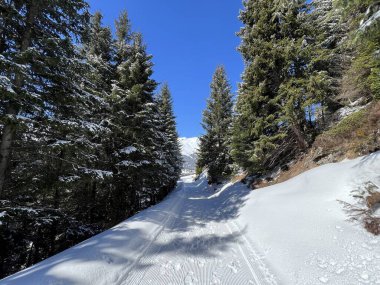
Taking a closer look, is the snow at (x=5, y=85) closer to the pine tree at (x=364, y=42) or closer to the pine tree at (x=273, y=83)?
the pine tree at (x=364, y=42)

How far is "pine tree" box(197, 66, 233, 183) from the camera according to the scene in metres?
26.1

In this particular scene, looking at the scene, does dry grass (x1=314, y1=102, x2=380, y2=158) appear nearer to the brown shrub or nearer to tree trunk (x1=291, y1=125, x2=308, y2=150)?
tree trunk (x1=291, y1=125, x2=308, y2=150)

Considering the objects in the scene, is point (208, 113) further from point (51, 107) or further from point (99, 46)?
point (51, 107)

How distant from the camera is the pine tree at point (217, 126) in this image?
85.7ft

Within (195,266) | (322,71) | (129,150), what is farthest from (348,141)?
(129,150)

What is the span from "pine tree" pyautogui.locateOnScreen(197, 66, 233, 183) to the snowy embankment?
16934 millimetres

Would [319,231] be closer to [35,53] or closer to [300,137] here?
[300,137]

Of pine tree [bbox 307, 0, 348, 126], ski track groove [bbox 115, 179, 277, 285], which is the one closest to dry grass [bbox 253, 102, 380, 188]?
pine tree [bbox 307, 0, 348, 126]

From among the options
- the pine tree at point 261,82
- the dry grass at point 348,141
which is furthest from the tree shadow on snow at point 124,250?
the pine tree at point 261,82

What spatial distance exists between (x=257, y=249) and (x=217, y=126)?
21625 millimetres

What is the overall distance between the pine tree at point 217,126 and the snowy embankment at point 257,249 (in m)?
16.9

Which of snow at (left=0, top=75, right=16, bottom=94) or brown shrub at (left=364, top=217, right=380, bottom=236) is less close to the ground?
snow at (left=0, top=75, right=16, bottom=94)

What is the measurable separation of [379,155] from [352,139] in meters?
2.51

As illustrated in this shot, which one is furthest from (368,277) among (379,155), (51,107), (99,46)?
(99,46)
